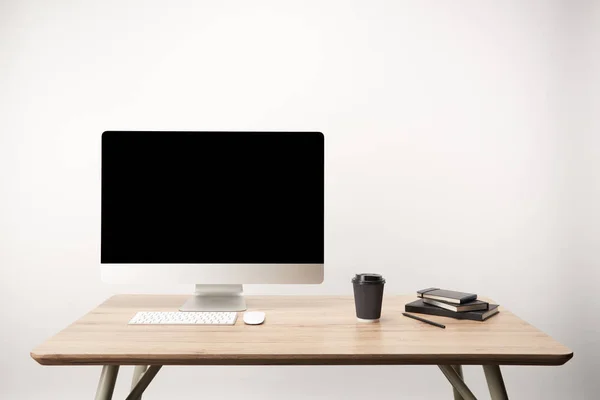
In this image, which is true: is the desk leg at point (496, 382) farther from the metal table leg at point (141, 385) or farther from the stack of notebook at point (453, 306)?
the metal table leg at point (141, 385)

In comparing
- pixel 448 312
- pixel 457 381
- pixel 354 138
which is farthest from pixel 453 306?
pixel 354 138

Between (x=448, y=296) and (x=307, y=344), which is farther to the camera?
(x=448, y=296)

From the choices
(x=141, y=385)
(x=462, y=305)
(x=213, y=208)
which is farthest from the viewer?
(x=213, y=208)

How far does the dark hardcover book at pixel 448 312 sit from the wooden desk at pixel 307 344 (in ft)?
0.07

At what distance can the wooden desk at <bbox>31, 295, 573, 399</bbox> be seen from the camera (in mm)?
1252

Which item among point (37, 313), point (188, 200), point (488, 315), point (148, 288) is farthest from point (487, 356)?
point (37, 313)

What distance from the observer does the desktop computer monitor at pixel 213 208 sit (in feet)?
5.58

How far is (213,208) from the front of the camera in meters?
1.73

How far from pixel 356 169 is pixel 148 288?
1110mm

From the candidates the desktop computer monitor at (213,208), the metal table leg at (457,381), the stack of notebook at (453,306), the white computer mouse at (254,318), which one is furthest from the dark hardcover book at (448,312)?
the white computer mouse at (254,318)

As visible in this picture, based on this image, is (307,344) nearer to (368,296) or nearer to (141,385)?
(368,296)

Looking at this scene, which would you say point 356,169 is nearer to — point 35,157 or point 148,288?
point 148,288

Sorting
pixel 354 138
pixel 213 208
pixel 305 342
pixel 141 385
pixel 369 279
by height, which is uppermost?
pixel 354 138

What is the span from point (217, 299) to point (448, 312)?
729 mm
